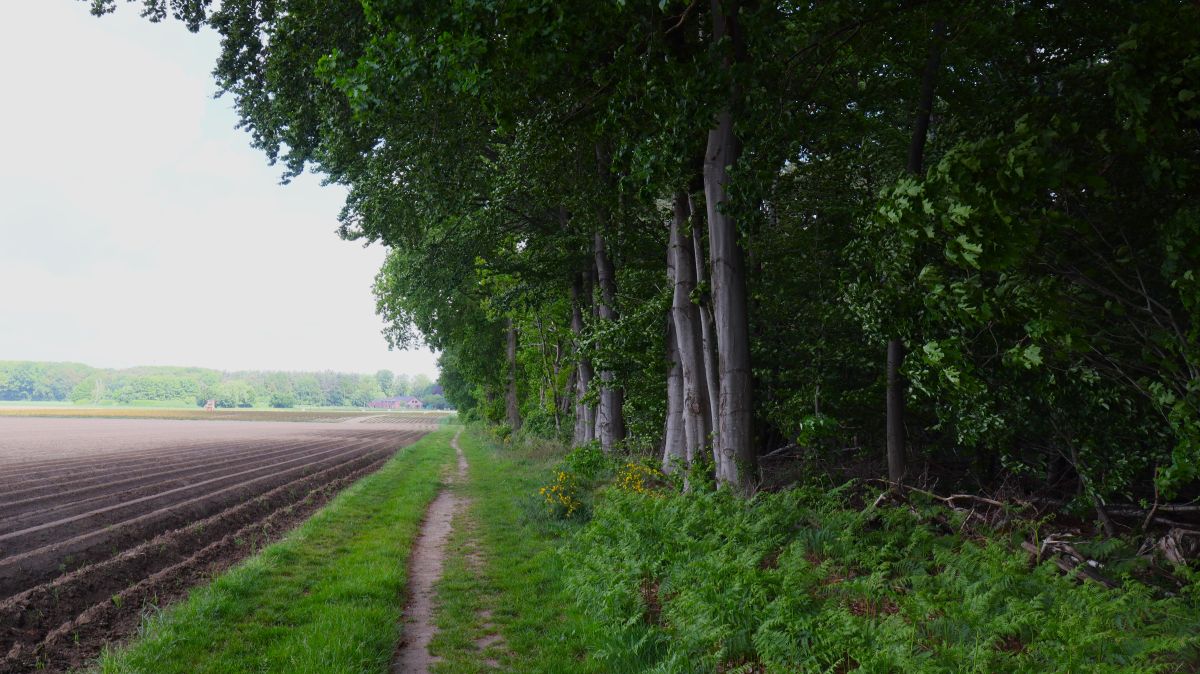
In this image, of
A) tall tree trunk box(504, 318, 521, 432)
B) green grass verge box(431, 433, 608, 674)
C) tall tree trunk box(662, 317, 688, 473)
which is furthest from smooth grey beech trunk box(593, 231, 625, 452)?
tall tree trunk box(504, 318, 521, 432)

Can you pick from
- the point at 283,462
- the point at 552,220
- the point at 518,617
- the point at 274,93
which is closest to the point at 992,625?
the point at 518,617

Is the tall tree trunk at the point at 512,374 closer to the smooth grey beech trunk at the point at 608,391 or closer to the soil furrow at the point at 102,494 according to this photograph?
the soil furrow at the point at 102,494

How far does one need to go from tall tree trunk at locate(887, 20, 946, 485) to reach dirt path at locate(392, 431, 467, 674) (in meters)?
5.83

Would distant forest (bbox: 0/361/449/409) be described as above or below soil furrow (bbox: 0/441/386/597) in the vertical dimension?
above

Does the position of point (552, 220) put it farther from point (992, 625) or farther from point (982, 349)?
point (992, 625)

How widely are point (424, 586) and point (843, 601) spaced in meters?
5.49

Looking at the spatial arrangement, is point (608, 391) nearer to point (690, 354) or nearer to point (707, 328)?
point (690, 354)

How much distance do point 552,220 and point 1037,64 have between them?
44.5 feet

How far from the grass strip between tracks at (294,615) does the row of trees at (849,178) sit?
14.8ft

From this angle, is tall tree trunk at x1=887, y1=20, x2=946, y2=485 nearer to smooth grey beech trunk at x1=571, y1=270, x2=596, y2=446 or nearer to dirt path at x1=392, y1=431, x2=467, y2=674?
dirt path at x1=392, y1=431, x2=467, y2=674

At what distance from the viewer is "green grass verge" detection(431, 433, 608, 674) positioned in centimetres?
598

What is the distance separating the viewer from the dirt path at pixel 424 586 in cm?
593

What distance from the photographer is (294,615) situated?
691 centimetres

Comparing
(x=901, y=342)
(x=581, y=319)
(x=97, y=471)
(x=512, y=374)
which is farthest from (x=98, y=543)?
(x=512, y=374)
